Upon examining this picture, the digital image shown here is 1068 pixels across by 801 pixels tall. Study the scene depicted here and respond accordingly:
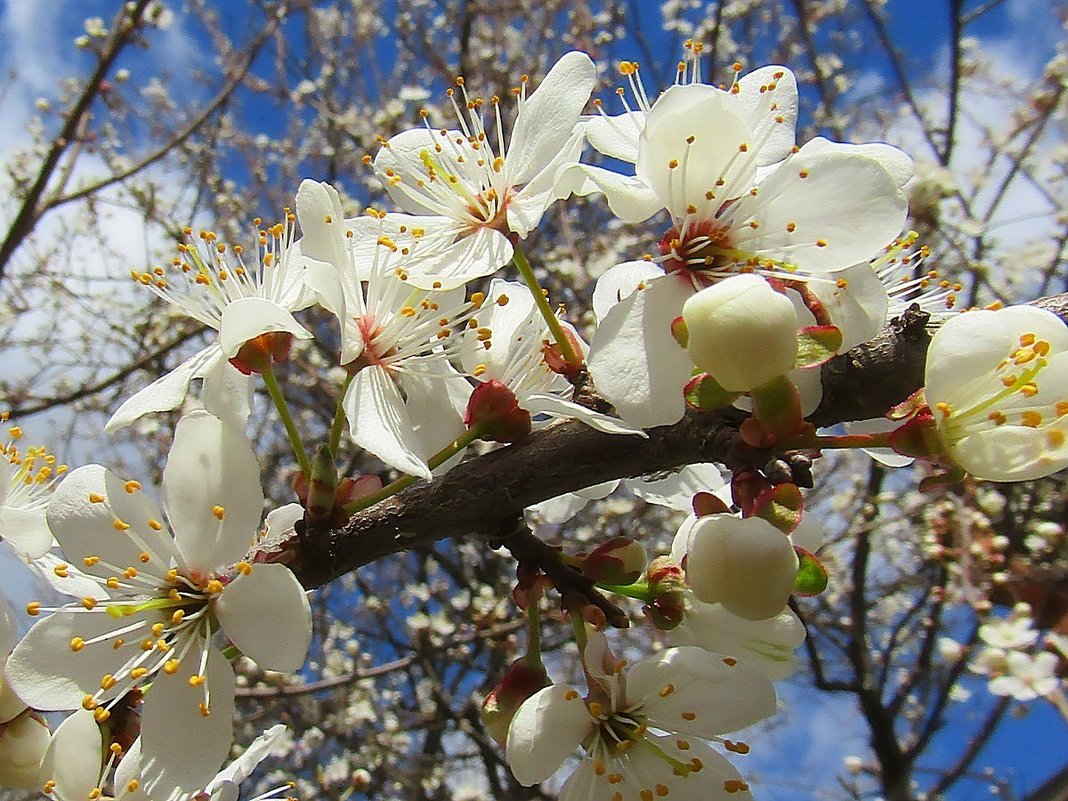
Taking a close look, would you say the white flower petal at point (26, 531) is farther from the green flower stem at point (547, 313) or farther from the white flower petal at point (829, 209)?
the white flower petal at point (829, 209)

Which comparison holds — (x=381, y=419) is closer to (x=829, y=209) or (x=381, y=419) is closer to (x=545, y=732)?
A: (x=545, y=732)

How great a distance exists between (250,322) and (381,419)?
0.60 ft

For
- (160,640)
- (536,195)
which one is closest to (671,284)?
(536,195)

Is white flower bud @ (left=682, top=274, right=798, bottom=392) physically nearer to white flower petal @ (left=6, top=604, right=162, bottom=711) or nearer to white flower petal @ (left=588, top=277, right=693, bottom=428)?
white flower petal @ (left=588, top=277, right=693, bottom=428)

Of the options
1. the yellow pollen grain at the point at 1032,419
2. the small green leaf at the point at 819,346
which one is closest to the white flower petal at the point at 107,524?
the small green leaf at the point at 819,346

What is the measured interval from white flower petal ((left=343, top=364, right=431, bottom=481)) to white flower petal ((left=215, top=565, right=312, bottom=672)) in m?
0.16

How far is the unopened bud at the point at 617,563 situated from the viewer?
3.20ft

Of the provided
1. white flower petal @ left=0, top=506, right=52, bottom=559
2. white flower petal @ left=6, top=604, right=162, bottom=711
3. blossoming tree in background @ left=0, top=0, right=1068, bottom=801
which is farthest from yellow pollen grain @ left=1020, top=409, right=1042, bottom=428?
white flower petal @ left=0, top=506, right=52, bottom=559

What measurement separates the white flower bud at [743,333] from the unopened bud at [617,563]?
11.3 inches

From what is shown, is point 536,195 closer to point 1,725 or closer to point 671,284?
point 671,284

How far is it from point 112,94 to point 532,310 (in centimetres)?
400

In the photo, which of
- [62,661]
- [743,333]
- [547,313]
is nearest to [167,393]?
[62,661]

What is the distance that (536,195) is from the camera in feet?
3.57

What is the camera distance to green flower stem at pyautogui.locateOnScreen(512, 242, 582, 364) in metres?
0.97
